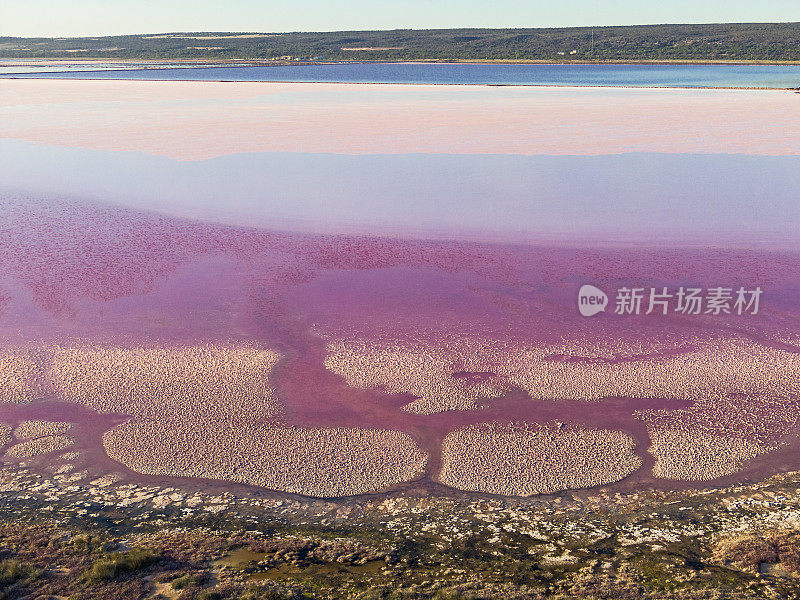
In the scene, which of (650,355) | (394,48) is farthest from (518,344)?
(394,48)

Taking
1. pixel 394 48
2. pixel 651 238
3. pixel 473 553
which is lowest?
pixel 473 553

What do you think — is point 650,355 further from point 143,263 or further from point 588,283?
point 143,263

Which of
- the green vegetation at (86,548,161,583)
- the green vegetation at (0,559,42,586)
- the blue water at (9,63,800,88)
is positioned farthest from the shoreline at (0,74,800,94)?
the green vegetation at (0,559,42,586)

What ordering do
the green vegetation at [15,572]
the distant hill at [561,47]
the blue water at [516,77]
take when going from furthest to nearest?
the distant hill at [561,47] → the blue water at [516,77] → the green vegetation at [15,572]

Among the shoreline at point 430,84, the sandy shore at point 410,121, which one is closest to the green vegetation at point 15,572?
the sandy shore at point 410,121

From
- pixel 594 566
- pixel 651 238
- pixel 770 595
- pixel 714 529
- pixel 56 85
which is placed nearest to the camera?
pixel 770 595

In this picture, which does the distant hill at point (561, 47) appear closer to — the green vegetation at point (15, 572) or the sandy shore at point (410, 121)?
the sandy shore at point (410, 121)

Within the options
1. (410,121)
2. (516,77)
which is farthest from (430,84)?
(410,121)

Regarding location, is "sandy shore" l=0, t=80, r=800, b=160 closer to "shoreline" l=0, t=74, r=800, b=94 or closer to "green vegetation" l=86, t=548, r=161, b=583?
"shoreline" l=0, t=74, r=800, b=94
